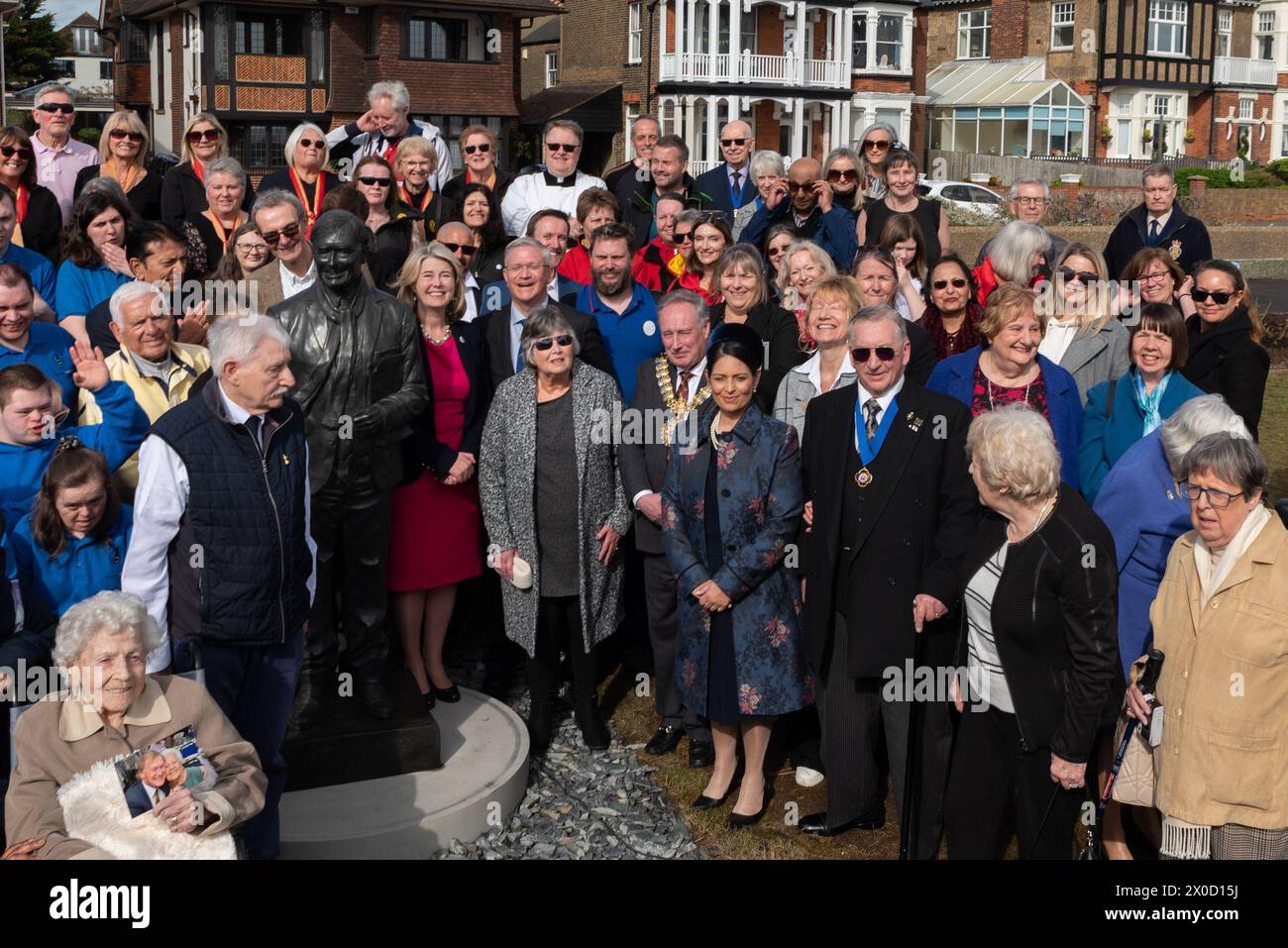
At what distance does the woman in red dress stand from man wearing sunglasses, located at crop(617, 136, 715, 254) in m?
2.66

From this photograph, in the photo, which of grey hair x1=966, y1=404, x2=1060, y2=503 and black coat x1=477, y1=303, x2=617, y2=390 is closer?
grey hair x1=966, y1=404, x2=1060, y2=503

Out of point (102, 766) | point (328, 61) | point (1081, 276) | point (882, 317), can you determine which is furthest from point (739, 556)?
point (328, 61)

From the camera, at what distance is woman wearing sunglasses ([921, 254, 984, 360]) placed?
7363 mm

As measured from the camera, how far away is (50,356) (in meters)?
6.12

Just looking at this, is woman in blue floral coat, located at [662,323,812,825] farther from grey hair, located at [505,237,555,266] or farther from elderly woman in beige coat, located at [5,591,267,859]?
elderly woman in beige coat, located at [5,591,267,859]

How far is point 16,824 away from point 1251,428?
6197 mm

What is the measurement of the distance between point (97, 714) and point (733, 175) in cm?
708

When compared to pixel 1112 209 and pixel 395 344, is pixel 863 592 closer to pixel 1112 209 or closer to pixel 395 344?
pixel 395 344

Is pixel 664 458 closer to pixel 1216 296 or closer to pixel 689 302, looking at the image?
pixel 689 302

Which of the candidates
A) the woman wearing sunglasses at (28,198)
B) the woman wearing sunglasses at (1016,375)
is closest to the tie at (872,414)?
the woman wearing sunglasses at (1016,375)

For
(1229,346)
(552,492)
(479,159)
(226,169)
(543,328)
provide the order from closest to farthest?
(543,328), (552,492), (1229,346), (226,169), (479,159)

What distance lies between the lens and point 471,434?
7105 mm

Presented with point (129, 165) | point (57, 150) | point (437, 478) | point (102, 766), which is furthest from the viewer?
point (57, 150)

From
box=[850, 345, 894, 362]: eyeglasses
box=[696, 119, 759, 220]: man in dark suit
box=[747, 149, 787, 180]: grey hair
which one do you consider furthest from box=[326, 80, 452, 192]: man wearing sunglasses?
box=[850, 345, 894, 362]: eyeglasses
